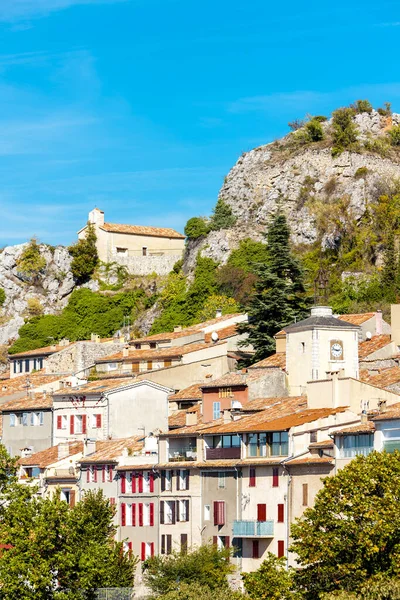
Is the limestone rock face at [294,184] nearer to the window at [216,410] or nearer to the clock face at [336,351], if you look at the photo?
the clock face at [336,351]

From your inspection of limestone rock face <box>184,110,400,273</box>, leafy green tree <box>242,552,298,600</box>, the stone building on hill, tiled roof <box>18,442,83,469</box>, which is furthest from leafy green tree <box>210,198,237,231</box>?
leafy green tree <box>242,552,298,600</box>

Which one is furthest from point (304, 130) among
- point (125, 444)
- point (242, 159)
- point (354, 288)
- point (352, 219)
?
point (125, 444)

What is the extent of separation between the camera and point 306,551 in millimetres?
57281

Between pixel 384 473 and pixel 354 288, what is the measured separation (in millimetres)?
61893

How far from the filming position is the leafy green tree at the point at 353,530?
55562 mm

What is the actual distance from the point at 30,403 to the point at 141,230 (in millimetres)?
48937

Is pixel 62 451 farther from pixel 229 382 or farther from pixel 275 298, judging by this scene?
pixel 275 298

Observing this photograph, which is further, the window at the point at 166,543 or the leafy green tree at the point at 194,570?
the window at the point at 166,543

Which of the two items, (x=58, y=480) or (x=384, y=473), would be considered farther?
(x=58, y=480)

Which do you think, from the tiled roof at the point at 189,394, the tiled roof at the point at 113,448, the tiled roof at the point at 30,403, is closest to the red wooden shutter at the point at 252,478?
the tiled roof at the point at 113,448

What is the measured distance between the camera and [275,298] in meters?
103

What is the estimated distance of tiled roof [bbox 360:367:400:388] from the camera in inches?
3121

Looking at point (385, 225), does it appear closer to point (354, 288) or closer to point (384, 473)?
point (354, 288)

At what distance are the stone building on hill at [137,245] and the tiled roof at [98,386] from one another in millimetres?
44073
